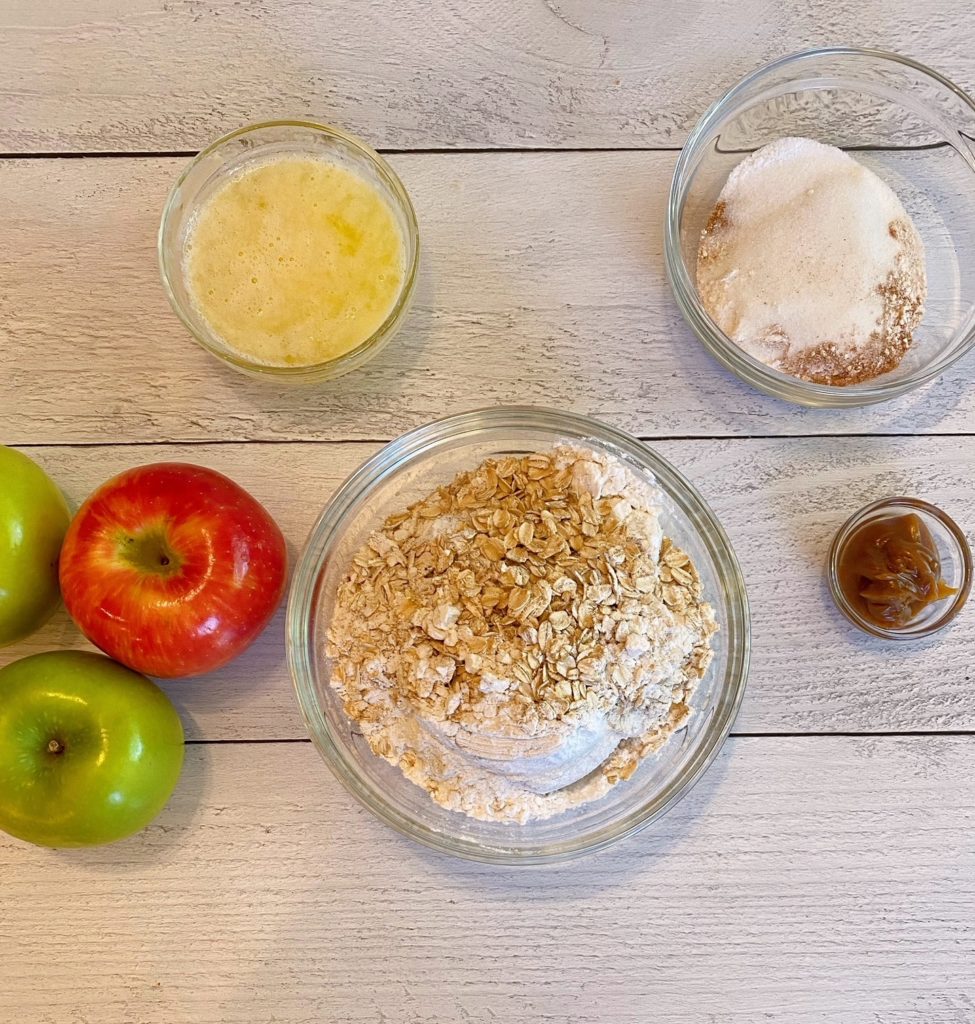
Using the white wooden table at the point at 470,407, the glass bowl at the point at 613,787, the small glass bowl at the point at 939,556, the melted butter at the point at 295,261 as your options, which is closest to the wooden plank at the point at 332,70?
the white wooden table at the point at 470,407

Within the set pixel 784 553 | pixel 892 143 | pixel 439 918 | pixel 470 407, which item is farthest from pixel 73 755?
pixel 892 143

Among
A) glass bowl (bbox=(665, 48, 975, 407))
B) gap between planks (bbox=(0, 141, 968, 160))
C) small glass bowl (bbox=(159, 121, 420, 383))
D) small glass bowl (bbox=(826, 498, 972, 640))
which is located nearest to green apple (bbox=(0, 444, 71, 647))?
small glass bowl (bbox=(159, 121, 420, 383))

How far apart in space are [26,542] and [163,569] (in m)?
0.16

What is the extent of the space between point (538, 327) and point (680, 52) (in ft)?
1.31

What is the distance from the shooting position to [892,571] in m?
1.07

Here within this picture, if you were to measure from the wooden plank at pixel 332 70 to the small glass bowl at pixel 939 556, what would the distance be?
573mm

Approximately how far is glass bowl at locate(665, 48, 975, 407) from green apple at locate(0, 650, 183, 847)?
0.82 meters

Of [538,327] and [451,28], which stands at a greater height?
[451,28]

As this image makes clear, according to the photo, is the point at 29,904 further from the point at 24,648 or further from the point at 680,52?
the point at 680,52

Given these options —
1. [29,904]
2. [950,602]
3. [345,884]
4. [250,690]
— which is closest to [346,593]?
[250,690]

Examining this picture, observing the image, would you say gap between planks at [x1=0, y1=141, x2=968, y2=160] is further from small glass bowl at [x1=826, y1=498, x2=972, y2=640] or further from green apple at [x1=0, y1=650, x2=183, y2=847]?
green apple at [x1=0, y1=650, x2=183, y2=847]

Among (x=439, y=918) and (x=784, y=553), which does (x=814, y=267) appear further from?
(x=439, y=918)

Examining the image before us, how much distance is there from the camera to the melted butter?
1093mm

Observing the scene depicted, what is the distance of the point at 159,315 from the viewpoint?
3.79ft
